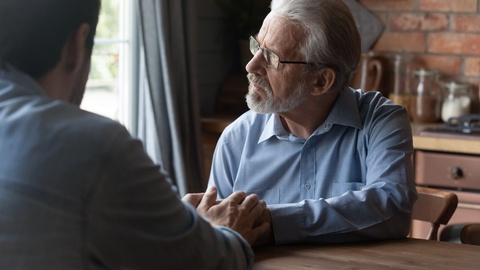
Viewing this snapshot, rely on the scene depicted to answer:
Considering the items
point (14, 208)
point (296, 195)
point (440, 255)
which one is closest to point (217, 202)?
point (296, 195)

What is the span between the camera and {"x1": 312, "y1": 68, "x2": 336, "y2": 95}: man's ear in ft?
7.52

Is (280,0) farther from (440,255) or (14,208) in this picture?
(14,208)

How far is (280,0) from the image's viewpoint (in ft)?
7.64

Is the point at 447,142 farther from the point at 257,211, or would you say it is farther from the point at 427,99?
the point at 257,211

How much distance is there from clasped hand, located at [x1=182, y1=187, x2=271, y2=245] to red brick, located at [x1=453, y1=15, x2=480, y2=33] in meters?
2.27

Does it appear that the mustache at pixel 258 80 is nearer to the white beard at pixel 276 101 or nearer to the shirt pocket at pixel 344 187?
the white beard at pixel 276 101

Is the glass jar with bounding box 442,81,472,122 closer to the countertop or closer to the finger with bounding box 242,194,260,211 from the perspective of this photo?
the countertop

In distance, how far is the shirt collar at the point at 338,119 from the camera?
7.38 ft

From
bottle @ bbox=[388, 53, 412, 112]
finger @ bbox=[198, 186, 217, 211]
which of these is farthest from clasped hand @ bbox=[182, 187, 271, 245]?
bottle @ bbox=[388, 53, 412, 112]

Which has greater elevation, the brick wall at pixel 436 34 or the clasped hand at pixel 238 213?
the brick wall at pixel 436 34

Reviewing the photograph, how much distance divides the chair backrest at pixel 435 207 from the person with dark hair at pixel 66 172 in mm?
1241

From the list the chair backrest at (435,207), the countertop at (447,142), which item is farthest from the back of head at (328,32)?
the countertop at (447,142)

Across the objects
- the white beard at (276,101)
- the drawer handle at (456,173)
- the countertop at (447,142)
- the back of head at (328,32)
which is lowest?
the drawer handle at (456,173)

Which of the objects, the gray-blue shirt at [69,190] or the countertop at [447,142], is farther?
the countertop at [447,142]
